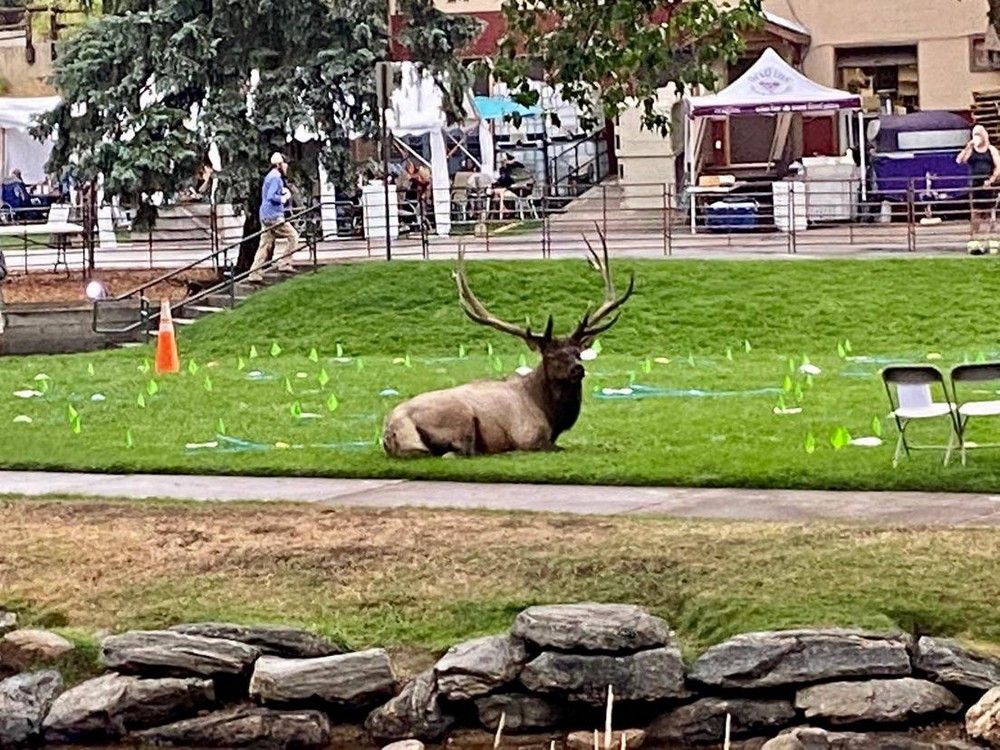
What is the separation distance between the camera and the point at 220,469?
1677 centimetres

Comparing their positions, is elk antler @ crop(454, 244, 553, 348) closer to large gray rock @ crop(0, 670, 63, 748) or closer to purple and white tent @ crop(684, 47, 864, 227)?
large gray rock @ crop(0, 670, 63, 748)

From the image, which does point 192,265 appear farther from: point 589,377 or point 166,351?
point 589,377

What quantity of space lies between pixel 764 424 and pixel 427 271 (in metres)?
12.6

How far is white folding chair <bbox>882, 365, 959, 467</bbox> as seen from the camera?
15.2 m

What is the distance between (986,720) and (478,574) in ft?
10.8

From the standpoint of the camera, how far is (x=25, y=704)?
11.3 m

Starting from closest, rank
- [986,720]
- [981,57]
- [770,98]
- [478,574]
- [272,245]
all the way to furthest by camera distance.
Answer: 1. [986,720]
2. [478,574]
3. [272,245]
4. [770,98]
5. [981,57]

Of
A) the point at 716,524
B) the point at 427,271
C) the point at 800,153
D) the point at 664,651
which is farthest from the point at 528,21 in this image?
the point at 800,153

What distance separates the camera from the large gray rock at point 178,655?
37.0ft

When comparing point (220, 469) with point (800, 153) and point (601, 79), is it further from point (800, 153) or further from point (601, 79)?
point (800, 153)

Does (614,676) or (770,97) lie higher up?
(770,97)

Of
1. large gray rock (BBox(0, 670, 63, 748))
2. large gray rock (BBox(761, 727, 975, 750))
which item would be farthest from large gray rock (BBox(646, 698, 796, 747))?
large gray rock (BBox(0, 670, 63, 748))

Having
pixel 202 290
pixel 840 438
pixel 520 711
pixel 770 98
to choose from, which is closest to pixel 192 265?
pixel 202 290

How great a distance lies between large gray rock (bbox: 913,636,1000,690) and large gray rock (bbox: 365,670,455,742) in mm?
2348
